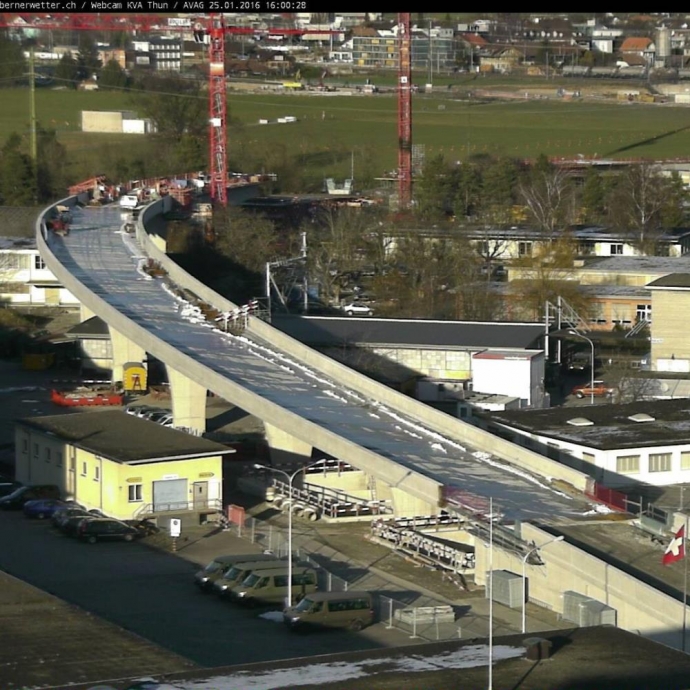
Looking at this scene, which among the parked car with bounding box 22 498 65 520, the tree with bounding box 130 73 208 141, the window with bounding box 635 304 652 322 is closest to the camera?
the parked car with bounding box 22 498 65 520

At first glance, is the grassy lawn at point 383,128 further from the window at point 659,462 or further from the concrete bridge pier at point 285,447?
the window at point 659,462

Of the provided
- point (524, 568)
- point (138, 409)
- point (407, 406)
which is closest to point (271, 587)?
point (524, 568)

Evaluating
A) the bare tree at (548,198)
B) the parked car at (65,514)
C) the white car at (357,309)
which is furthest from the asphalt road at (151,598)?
the bare tree at (548,198)

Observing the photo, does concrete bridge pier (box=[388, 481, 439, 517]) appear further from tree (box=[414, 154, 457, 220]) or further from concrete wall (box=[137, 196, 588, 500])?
tree (box=[414, 154, 457, 220])

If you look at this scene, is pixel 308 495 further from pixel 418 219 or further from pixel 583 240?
pixel 418 219

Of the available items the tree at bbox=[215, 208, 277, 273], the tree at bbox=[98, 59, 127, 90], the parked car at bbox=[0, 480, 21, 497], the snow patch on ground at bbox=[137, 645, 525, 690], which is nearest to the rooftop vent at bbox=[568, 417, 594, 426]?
the parked car at bbox=[0, 480, 21, 497]

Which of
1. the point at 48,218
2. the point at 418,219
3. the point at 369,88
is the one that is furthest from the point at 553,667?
the point at 369,88
